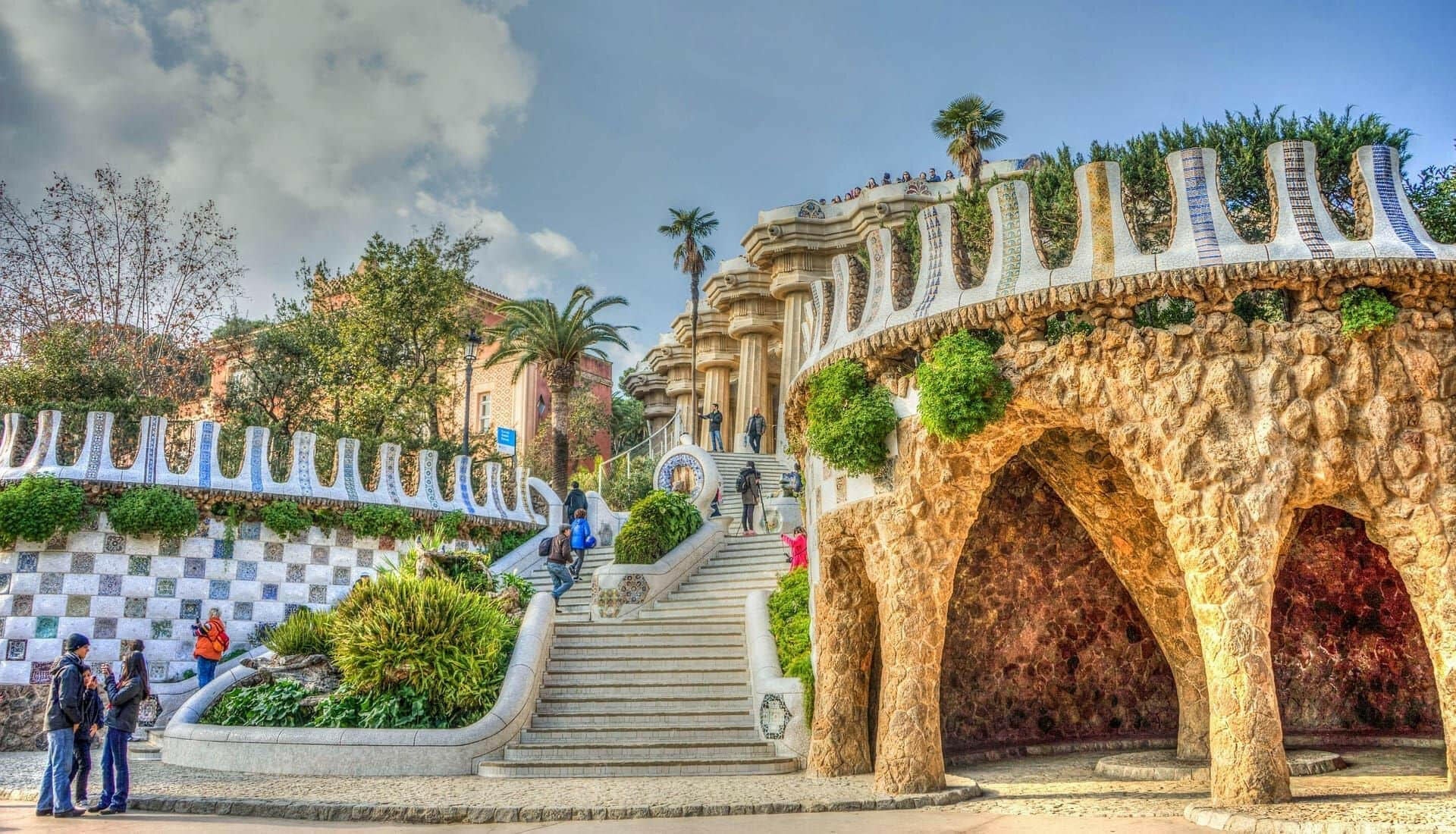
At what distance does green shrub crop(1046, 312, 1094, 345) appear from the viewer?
35.8 feet

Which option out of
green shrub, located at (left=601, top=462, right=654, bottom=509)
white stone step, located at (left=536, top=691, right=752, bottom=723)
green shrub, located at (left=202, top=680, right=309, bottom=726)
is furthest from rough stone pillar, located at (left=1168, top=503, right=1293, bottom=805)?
green shrub, located at (left=601, top=462, right=654, bottom=509)

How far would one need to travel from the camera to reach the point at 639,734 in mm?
13578

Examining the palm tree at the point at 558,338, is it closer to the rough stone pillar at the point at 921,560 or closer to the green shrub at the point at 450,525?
the green shrub at the point at 450,525

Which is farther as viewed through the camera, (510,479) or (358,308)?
(358,308)

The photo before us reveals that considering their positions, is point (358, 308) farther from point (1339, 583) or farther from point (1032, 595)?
point (1339, 583)

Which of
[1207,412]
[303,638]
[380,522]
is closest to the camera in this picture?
[1207,412]

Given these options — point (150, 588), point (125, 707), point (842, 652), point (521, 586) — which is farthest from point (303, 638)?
point (842, 652)

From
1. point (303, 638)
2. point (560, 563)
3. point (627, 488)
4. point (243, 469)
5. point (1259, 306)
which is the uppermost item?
point (627, 488)

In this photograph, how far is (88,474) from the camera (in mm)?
17688

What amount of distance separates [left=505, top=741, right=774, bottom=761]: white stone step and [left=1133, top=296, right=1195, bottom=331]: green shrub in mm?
6519

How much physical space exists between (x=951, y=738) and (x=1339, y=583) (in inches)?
214

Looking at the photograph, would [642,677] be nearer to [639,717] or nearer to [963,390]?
[639,717]

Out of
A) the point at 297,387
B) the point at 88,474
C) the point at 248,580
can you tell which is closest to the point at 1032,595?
the point at 248,580

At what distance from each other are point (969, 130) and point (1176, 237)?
53.4ft
